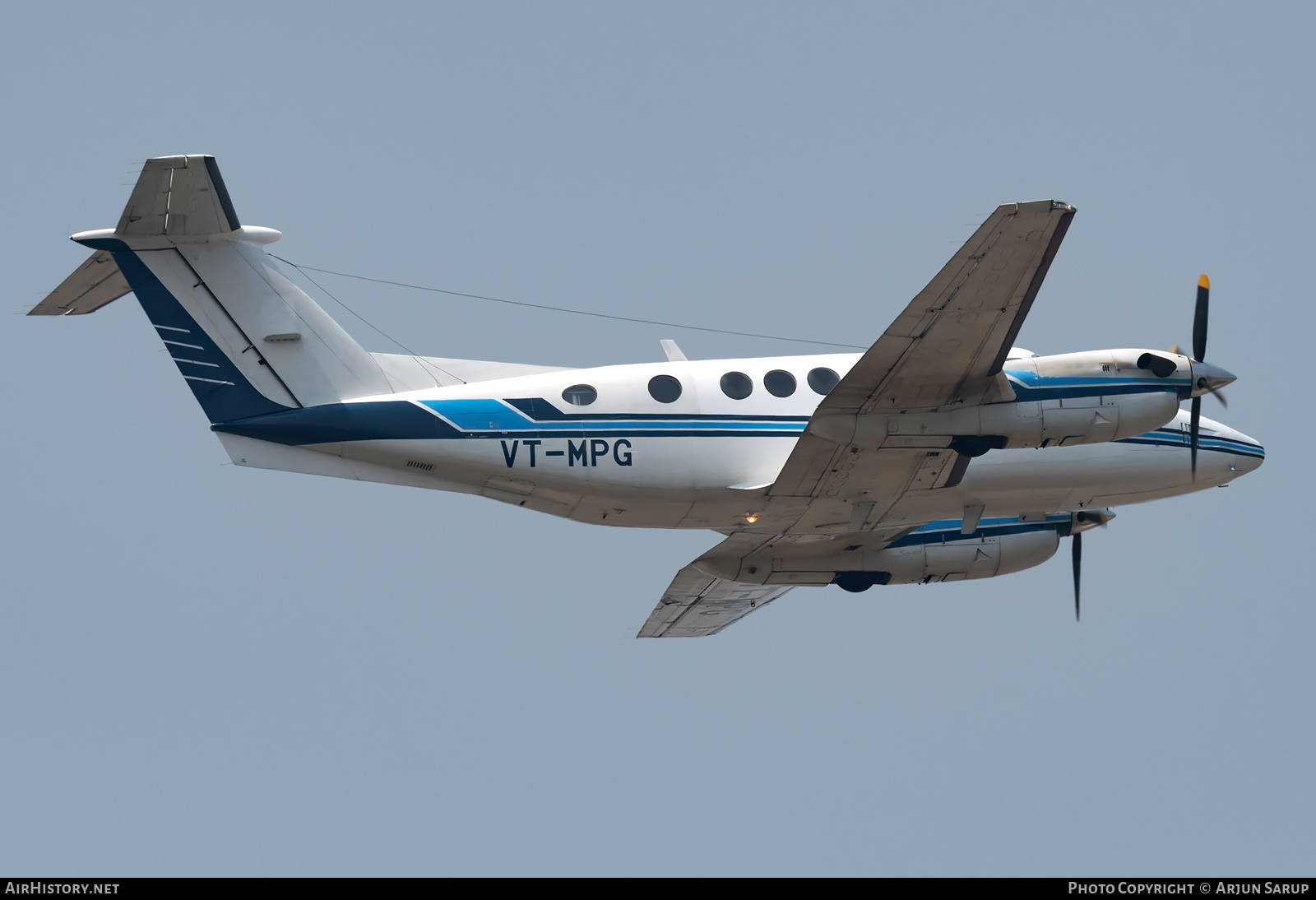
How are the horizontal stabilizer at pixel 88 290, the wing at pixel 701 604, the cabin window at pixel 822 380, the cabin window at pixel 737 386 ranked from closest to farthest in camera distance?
the horizontal stabilizer at pixel 88 290
the cabin window at pixel 737 386
the cabin window at pixel 822 380
the wing at pixel 701 604

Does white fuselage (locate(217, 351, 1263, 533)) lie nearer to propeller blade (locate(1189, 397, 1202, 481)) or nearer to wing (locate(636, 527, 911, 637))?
propeller blade (locate(1189, 397, 1202, 481))

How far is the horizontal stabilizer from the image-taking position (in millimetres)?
22844

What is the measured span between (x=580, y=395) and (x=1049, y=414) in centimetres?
735

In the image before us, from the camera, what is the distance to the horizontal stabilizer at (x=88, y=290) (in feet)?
74.9

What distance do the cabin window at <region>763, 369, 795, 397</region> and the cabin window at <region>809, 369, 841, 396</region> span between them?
1.21 feet

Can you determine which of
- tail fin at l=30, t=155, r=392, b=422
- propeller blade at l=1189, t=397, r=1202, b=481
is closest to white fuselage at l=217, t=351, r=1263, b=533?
tail fin at l=30, t=155, r=392, b=422

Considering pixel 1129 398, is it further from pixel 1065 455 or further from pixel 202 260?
pixel 202 260

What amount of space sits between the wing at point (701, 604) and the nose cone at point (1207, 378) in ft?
30.1

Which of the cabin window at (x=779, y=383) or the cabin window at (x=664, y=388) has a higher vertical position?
the cabin window at (x=779, y=383)

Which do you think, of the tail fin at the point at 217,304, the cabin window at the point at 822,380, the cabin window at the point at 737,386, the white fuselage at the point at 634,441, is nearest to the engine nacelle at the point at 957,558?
the white fuselage at the point at 634,441

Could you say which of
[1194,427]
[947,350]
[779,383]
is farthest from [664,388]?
[1194,427]

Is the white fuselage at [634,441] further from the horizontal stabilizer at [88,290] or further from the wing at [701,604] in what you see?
the wing at [701,604]

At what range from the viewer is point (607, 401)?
2367cm

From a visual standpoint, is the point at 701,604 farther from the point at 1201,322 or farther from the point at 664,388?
the point at 1201,322
